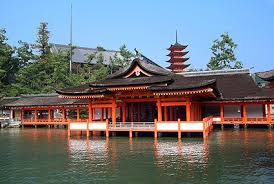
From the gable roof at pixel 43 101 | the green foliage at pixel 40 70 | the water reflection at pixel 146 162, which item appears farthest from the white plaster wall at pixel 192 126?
the green foliage at pixel 40 70

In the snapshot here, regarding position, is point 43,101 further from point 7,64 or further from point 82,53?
point 82,53

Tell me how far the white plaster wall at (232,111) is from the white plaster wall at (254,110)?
955mm

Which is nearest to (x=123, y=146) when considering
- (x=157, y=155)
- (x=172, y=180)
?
(x=157, y=155)

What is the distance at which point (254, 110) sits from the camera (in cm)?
3512

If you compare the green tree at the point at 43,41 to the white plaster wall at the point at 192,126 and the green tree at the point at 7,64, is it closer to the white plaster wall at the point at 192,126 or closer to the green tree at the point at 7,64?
the green tree at the point at 7,64

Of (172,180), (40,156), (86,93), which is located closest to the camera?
(172,180)

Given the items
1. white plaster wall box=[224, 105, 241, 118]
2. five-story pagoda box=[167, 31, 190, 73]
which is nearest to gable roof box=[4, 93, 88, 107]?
white plaster wall box=[224, 105, 241, 118]

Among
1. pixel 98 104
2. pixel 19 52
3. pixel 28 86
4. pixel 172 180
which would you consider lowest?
pixel 172 180

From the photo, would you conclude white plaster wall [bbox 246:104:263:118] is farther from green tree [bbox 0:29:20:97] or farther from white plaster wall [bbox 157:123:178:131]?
green tree [bbox 0:29:20:97]

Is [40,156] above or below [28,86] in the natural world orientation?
below

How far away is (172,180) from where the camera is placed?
12.8 metres

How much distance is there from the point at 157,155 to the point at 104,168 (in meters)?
4.26

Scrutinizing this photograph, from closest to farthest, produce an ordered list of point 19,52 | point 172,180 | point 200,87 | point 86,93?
point 172,180 < point 200,87 < point 86,93 < point 19,52

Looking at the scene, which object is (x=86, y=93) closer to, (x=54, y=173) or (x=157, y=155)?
(x=157, y=155)
